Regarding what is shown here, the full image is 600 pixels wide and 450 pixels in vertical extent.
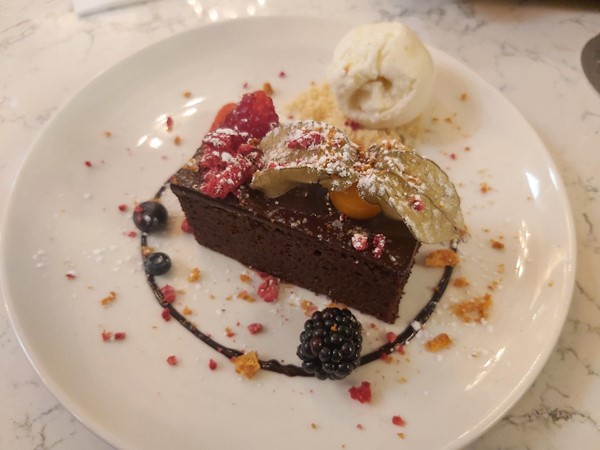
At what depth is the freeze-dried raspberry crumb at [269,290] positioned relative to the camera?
1.59m

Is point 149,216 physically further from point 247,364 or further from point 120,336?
point 247,364

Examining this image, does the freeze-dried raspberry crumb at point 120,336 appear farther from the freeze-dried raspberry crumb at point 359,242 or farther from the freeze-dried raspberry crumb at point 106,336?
the freeze-dried raspberry crumb at point 359,242

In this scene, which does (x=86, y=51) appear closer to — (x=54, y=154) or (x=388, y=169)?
(x=54, y=154)

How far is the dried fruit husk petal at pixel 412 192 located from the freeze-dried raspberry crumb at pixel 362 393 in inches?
16.8

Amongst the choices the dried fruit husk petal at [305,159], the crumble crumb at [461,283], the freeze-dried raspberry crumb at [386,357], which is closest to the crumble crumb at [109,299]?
the dried fruit husk petal at [305,159]

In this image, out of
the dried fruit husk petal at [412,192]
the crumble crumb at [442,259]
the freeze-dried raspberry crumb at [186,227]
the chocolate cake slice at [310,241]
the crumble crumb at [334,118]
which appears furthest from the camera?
the crumble crumb at [334,118]

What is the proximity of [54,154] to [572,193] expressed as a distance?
1.88 metres

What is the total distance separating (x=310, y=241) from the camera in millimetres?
1480

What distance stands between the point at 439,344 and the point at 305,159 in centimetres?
65

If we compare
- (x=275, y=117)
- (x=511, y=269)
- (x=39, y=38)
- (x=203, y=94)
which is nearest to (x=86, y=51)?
(x=39, y=38)

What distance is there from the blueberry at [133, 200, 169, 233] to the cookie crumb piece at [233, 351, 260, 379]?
0.55 metres

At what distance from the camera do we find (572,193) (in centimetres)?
185

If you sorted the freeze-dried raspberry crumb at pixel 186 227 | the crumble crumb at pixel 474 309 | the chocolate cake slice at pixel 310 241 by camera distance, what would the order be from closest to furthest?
1. the chocolate cake slice at pixel 310 241
2. the crumble crumb at pixel 474 309
3. the freeze-dried raspberry crumb at pixel 186 227

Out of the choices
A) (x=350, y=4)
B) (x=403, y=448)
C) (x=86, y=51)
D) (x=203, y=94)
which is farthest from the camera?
(x=350, y=4)
